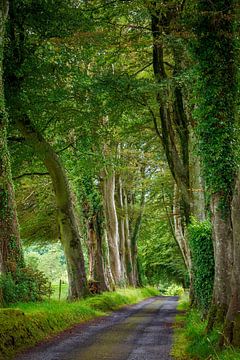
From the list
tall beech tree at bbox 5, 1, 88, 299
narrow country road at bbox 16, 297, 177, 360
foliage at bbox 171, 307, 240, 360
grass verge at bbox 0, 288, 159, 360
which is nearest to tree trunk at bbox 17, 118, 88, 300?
tall beech tree at bbox 5, 1, 88, 299

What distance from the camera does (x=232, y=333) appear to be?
7496mm

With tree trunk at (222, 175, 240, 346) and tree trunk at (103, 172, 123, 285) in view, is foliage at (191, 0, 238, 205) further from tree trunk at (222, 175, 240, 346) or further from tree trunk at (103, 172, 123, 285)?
tree trunk at (103, 172, 123, 285)

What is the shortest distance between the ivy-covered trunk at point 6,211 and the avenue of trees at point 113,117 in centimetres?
4

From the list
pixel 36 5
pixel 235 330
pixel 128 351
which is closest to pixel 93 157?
pixel 36 5

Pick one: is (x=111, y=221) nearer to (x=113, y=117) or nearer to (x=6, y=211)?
(x=113, y=117)

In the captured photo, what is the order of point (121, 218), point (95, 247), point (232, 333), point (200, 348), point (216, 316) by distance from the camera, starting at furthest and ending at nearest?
point (121, 218)
point (95, 247)
point (216, 316)
point (200, 348)
point (232, 333)

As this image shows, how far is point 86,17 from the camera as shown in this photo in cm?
1577

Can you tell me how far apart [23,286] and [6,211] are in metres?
2.20

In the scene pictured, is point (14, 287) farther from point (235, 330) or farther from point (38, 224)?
point (38, 224)

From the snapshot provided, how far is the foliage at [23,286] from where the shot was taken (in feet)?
39.8

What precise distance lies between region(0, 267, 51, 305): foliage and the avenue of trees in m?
0.08

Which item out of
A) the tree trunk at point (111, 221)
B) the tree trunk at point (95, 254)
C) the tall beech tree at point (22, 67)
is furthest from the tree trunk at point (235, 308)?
the tree trunk at point (111, 221)

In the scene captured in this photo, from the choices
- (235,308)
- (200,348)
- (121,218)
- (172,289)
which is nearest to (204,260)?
(200,348)

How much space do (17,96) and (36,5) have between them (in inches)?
121
